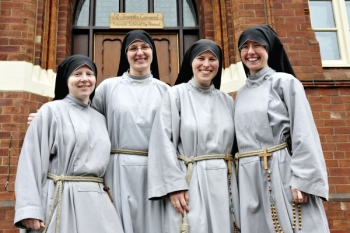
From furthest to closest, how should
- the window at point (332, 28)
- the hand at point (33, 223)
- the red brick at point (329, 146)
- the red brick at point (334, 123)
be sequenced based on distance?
the window at point (332, 28) < the red brick at point (334, 123) < the red brick at point (329, 146) < the hand at point (33, 223)

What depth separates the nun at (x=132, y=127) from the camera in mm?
3176

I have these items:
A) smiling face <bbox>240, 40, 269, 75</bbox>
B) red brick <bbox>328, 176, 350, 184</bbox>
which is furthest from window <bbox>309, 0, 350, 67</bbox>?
smiling face <bbox>240, 40, 269, 75</bbox>

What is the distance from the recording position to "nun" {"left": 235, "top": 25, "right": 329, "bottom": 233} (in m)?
→ 2.82

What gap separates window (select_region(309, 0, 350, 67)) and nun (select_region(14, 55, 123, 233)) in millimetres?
4829

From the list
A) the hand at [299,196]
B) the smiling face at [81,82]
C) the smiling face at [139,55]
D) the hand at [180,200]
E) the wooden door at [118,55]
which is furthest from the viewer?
the wooden door at [118,55]

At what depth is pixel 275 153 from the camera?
2.98m

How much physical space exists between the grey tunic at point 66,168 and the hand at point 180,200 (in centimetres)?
43

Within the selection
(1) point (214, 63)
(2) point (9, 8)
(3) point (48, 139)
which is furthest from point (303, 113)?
(2) point (9, 8)

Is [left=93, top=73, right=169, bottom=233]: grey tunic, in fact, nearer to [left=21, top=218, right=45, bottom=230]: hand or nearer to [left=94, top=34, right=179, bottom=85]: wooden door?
[left=21, top=218, right=45, bottom=230]: hand

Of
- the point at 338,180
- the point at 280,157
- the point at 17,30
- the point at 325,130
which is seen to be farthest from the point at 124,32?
the point at 280,157

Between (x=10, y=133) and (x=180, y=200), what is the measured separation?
12.1ft

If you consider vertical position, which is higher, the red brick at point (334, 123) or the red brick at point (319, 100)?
the red brick at point (319, 100)

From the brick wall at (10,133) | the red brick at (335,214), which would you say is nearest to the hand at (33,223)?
the brick wall at (10,133)

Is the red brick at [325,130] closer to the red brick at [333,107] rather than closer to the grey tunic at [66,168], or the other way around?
the red brick at [333,107]
